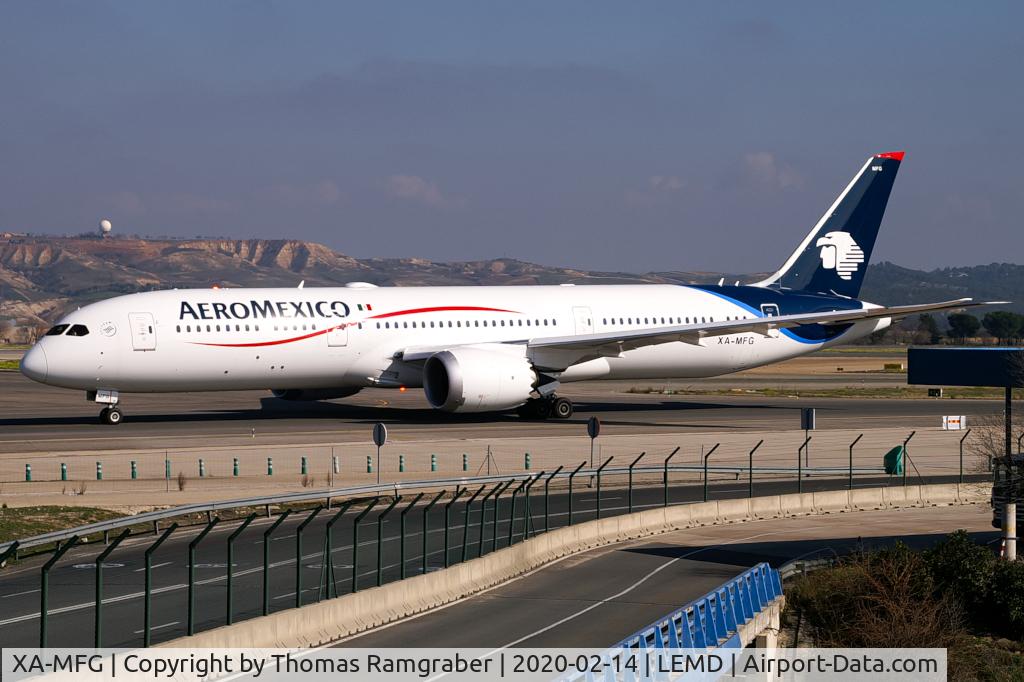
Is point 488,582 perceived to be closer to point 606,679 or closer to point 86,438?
point 606,679

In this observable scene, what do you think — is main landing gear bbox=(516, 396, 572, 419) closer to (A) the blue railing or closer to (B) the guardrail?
(B) the guardrail

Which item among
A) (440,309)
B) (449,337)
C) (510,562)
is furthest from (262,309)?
(510,562)

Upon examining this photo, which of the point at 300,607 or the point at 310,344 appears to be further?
the point at 310,344

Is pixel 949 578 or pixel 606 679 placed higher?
pixel 606 679

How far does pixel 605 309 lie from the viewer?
189 feet

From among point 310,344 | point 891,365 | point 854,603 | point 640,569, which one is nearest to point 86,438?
point 310,344

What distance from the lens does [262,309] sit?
50750 millimetres

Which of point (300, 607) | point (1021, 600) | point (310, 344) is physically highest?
point (310, 344)

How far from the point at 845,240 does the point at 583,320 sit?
1483 centimetres

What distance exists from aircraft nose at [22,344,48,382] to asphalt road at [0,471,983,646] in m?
19.6

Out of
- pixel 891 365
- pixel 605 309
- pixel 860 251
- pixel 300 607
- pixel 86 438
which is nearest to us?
pixel 300 607

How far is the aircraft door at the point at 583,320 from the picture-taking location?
56.8m

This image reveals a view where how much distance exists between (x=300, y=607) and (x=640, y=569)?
31.3 feet

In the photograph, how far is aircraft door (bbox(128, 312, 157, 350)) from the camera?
4834 centimetres
